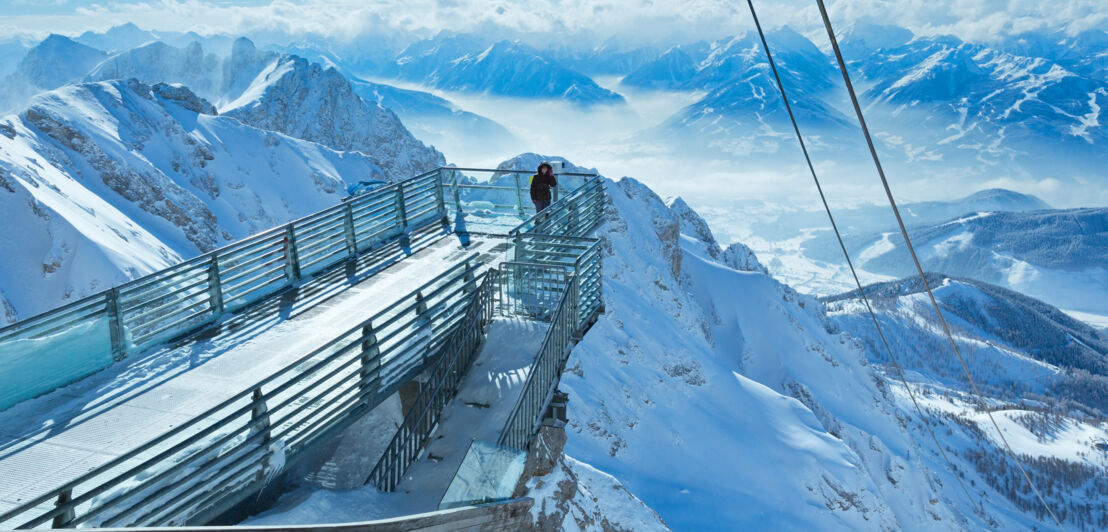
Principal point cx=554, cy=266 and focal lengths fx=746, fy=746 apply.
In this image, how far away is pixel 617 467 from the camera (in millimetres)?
61312

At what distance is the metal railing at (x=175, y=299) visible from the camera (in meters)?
8.74

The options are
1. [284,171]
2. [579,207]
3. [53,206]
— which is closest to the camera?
[579,207]

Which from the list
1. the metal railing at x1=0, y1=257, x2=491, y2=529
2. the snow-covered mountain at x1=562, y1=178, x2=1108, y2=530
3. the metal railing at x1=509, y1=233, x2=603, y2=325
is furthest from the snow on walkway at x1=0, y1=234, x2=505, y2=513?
the snow-covered mountain at x1=562, y1=178, x2=1108, y2=530

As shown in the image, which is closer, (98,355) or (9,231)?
(98,355)

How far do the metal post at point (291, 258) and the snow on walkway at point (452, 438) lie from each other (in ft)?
13.5

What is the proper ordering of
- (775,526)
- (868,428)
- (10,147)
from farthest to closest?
(868,428), (10,147), (775,526)

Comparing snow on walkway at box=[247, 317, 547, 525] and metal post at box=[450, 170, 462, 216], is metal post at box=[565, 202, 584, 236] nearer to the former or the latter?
metal post at box=[450, 170, 462, 216]

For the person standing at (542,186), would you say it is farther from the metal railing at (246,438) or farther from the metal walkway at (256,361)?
the metal railing at (246,438)

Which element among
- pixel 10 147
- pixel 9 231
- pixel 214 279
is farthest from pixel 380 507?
pixel 10 147

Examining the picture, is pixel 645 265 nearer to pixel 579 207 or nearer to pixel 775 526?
pixel 775 526

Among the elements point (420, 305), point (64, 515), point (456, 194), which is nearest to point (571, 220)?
point (456, 194)

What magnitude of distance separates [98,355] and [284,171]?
5722 inches

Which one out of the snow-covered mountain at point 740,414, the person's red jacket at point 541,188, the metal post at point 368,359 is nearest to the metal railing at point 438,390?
the metal post at point 368,359

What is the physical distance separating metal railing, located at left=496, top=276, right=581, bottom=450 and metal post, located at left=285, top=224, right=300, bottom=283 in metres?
5.08
